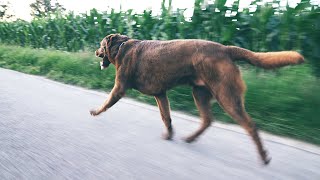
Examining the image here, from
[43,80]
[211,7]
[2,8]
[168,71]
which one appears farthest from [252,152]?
[2,8]

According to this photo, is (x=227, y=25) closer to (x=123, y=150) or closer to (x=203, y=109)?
(x=203, y=109)

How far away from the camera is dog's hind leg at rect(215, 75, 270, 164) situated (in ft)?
12.0

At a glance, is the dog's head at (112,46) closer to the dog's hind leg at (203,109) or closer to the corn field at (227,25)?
the dog's hind leg at (203,109)

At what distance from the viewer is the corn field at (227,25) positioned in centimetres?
620

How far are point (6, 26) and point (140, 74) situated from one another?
17803 millimetres

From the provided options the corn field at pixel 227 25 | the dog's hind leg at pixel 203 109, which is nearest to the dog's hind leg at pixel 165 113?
A: the dog's hind leg at pixel 203 109

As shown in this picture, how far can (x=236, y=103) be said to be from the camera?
12.1ft

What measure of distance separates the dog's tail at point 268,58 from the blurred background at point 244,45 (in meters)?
1.32

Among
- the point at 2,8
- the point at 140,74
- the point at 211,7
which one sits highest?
the point at 211,7

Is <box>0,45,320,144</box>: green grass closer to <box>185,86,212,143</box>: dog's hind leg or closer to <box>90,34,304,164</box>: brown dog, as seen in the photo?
<box>185,86,212,143</box>: dog's hind leg

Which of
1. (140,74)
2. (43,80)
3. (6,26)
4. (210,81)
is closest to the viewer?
(210,81)

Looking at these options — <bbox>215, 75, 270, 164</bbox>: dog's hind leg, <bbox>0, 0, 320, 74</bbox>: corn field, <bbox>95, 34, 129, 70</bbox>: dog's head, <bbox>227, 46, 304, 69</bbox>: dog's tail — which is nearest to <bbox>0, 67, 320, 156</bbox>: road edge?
<bbox>215, 75, 270, 164</bbox>: dog's hind leg

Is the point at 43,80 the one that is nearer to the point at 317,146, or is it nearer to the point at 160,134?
the point at 160,134

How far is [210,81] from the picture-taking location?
382cm
